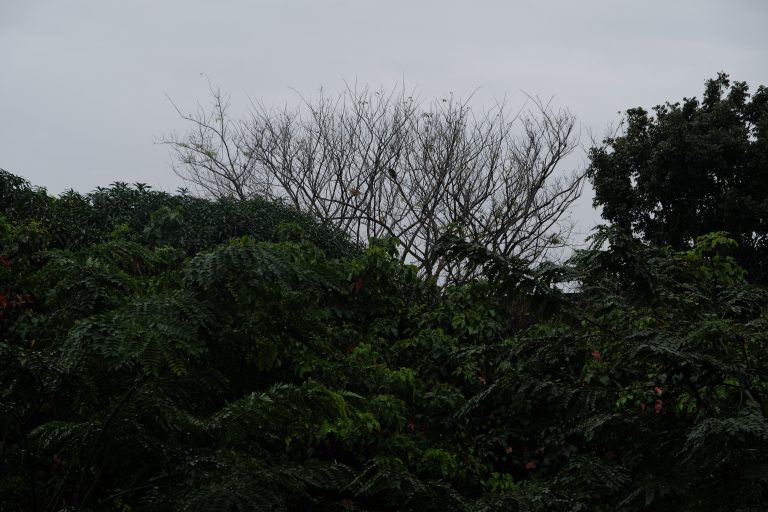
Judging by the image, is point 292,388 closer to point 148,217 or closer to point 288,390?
point 288,390

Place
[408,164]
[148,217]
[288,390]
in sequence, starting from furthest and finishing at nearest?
[408,164] → [148,217] → [288,390]

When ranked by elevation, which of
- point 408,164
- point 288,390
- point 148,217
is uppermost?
point 408,164

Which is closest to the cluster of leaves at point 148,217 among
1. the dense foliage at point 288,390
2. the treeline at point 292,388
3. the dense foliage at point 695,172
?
the treeline at point 292,388

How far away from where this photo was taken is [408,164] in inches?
547

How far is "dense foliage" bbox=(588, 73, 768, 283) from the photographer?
52.7 ft

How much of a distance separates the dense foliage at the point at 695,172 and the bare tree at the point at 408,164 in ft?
8.02

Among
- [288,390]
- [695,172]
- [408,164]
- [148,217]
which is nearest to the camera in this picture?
[288,390]

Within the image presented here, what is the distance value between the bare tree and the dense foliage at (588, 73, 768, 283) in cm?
244

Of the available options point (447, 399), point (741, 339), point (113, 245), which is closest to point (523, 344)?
point (741, 339)

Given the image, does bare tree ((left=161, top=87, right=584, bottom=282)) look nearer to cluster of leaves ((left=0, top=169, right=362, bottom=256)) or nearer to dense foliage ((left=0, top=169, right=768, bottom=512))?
cluster of leaves ((left=0, top=169, right=362, bottom=256))

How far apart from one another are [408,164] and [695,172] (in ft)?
21.4

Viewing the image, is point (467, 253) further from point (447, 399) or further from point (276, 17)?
point (276, 17)

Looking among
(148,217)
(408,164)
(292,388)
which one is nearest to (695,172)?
(408,164)

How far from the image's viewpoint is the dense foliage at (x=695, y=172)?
1608cm
